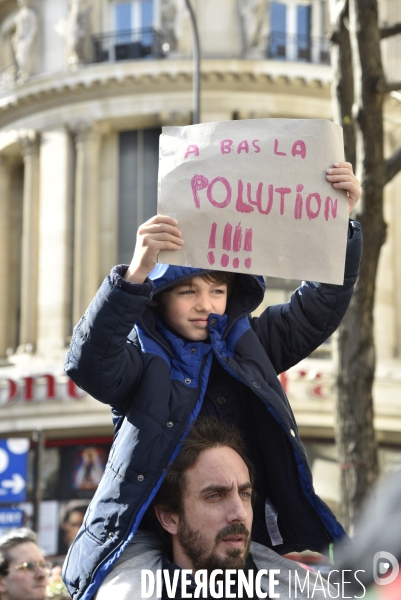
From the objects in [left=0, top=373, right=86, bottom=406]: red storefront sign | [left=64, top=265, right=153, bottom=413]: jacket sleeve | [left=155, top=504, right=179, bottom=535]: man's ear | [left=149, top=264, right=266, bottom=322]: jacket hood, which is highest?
[left=0, top=373, right=86, bottom=406]: red storefront sign

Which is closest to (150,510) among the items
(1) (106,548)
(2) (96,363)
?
(1) (106,548)

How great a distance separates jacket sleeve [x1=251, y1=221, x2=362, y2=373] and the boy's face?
353mm

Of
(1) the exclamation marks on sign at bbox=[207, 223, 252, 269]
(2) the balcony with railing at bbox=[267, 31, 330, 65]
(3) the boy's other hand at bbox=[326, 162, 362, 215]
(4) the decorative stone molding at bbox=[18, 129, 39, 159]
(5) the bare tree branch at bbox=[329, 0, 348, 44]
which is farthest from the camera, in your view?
(4) the decorative stone molding at bbox=[18, 129, 39, 159]

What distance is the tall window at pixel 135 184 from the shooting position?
2655cm

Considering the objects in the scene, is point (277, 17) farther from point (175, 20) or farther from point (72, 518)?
point (72, 518)

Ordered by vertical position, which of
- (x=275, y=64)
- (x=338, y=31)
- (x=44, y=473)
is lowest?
(x=44, y=473)

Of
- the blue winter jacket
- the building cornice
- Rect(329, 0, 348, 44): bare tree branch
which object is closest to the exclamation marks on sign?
the blue winter jacket

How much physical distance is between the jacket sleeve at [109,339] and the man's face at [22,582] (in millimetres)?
3257

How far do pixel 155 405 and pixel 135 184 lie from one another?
23.4 meters

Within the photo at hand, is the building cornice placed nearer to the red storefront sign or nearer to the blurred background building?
the blurred background building

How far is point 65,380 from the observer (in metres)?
26.0

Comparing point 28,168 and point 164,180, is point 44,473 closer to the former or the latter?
point 28,168

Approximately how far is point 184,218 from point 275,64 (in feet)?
76.1

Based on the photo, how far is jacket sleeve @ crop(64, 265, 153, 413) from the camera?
11.3ft
